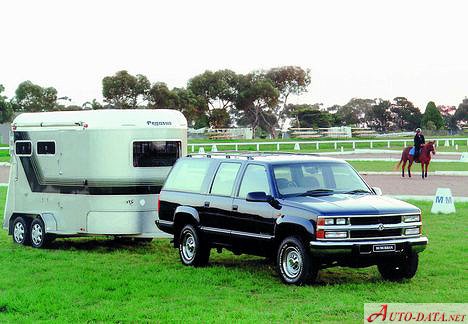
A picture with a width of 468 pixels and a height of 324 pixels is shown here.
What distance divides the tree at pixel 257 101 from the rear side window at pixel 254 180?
106 metres

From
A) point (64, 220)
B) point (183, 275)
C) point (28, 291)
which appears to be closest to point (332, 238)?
point (183, 275)

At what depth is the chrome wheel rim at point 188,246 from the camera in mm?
13636

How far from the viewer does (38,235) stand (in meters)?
16.4

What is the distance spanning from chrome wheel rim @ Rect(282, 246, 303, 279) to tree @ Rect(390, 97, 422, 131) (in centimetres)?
13321

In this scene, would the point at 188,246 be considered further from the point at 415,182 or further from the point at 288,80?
the point at 288,80

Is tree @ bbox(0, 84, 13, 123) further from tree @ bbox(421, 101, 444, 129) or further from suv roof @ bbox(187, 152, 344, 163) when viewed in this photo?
suv roof @ bbox(187, 152, 344, 163)

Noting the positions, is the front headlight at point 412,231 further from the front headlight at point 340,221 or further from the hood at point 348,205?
the front headlight at point 340,221

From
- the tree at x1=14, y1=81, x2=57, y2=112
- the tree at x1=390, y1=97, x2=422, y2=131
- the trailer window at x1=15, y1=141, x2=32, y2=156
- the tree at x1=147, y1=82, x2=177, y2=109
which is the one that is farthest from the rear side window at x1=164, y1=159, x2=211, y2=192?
the tree at x1=390, y1=97, x2=422, y2=131

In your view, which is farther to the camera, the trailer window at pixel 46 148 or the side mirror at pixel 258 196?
the trailer window at pixel 46 148

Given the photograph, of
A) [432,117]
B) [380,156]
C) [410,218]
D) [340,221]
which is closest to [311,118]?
[432,117]

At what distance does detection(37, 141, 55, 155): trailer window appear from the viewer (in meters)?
16.2

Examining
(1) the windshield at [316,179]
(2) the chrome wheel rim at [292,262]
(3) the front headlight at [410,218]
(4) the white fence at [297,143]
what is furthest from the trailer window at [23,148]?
(4) the white fence at [297,143]

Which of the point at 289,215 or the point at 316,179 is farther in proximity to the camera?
the point at 316,179

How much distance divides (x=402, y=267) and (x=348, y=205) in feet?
4.19
